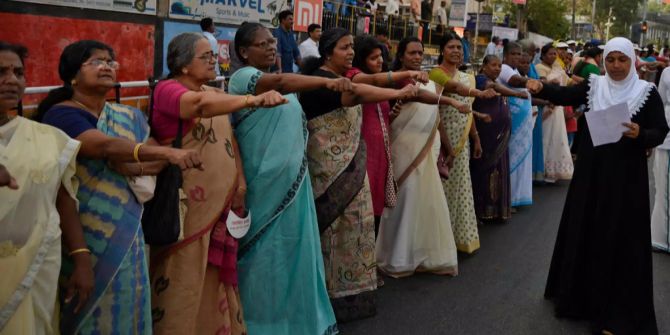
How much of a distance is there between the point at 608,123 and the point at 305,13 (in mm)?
7404

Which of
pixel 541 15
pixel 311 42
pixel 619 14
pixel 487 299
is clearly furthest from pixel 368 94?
pixel 619 14

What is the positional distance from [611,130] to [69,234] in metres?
3.00

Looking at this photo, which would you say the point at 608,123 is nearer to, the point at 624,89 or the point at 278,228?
the point at 624,89

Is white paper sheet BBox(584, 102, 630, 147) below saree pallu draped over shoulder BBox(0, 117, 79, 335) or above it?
above

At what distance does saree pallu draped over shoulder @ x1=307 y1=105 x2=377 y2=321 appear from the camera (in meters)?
4.00

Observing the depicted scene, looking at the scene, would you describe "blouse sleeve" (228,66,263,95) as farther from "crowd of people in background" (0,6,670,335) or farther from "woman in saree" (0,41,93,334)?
"woman in saree" (0,41,93,334)

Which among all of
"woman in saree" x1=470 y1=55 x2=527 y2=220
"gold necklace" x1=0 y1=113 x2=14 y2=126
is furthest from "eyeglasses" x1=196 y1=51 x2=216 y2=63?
"woman in saree" x1=470 y1=55 x2=527 y2=220

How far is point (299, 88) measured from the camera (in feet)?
10.6

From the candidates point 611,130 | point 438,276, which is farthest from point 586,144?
point 438,276

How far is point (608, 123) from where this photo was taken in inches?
157

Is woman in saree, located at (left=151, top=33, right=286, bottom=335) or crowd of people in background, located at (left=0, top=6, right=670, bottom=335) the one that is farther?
woman in saree, located at (left=151, top=33, right=286, bottom=335)

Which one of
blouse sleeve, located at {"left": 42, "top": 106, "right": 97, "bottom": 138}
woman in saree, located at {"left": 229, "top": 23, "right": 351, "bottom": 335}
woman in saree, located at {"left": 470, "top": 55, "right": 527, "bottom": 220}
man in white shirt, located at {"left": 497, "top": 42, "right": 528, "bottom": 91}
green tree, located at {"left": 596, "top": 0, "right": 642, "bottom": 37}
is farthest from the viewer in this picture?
green tree, located at {"left": 596, "top": 0, "right": 642, "bottom": 37}

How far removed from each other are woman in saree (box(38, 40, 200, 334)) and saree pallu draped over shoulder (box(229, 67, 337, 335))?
2.61 ft

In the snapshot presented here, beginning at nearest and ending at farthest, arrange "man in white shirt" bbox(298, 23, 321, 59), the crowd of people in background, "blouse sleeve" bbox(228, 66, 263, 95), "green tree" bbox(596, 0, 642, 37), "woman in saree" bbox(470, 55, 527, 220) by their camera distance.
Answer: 1. the crowd of people in background
2. "blouse sleeve" bbox(228, 66, 263, 95)
3. "woman in saree" bbox(470, 55, 527, 220)
4. "man in white shirt" bbox(298, 23, 321, 59)
5. "green tree" bbox(596, 0, 642, 37)
